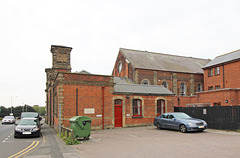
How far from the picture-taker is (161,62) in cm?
3800

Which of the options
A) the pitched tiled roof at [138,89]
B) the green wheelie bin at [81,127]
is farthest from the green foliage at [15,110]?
the green wheelie bin at [81,127]

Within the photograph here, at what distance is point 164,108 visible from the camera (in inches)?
884

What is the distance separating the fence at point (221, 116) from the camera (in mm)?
15477

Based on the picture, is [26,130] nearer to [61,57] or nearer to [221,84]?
[61,57]

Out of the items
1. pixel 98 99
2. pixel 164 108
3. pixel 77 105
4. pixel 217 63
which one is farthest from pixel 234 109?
pixel 217 63

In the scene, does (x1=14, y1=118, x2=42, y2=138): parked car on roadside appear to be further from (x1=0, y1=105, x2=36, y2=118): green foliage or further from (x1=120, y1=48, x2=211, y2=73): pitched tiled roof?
(x1=0, y1=105, x2=36, y2=118): green foliage

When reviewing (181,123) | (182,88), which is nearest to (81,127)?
(181,123)

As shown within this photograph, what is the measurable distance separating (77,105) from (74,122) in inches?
215

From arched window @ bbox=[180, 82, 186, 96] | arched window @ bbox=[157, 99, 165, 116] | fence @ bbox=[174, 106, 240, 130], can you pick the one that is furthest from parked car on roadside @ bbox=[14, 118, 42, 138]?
arched window @ bbox=[180, 82, 186, 96]

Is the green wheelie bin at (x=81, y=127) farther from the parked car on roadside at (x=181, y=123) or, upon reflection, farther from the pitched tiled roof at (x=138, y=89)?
the pitched tiled roof at (x=138, y=89)

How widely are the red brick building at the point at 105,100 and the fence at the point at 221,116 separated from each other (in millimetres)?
4631

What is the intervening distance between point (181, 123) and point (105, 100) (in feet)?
23.1

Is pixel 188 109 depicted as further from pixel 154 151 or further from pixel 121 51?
pixel 121 51

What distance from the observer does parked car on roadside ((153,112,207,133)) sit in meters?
15.1
